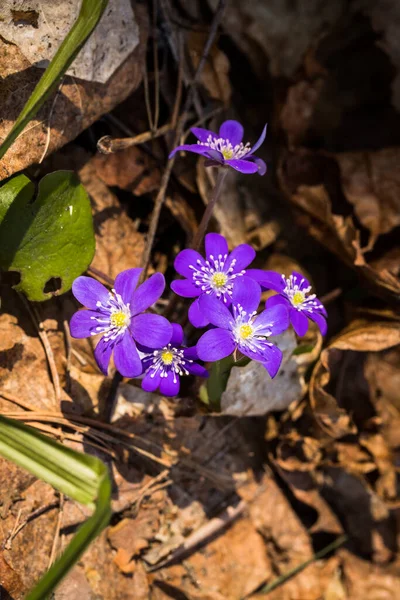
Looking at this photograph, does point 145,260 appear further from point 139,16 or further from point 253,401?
point 139,16

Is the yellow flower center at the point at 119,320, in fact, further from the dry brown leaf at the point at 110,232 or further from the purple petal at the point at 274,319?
the dry brown leaf at the point at 110,232

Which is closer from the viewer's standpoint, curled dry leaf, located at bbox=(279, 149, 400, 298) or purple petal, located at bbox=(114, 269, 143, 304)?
purple petal, located at bbox=(114, 269, 143, 304)

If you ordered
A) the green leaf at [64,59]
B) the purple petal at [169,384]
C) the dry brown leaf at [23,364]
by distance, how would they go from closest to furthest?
the green leaf at [64,59] < the purple petal at [169,384] < the dry brown leaf at [23,364]

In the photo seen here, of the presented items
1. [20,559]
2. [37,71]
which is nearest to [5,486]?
[20,559]

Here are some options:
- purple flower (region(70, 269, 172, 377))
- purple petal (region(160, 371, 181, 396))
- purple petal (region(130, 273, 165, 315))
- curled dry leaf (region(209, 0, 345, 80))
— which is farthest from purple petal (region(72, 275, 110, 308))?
curled dry leaf (region(209, 0, 345, 80))

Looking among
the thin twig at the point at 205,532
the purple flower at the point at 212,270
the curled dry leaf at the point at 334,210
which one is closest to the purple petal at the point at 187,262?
the purple flower at the point at 212,270

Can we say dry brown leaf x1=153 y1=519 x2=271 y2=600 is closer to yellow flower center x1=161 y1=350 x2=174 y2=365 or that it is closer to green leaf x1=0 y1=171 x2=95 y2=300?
yellow flower center x1=161 y1=350 x2=174 y2=365
